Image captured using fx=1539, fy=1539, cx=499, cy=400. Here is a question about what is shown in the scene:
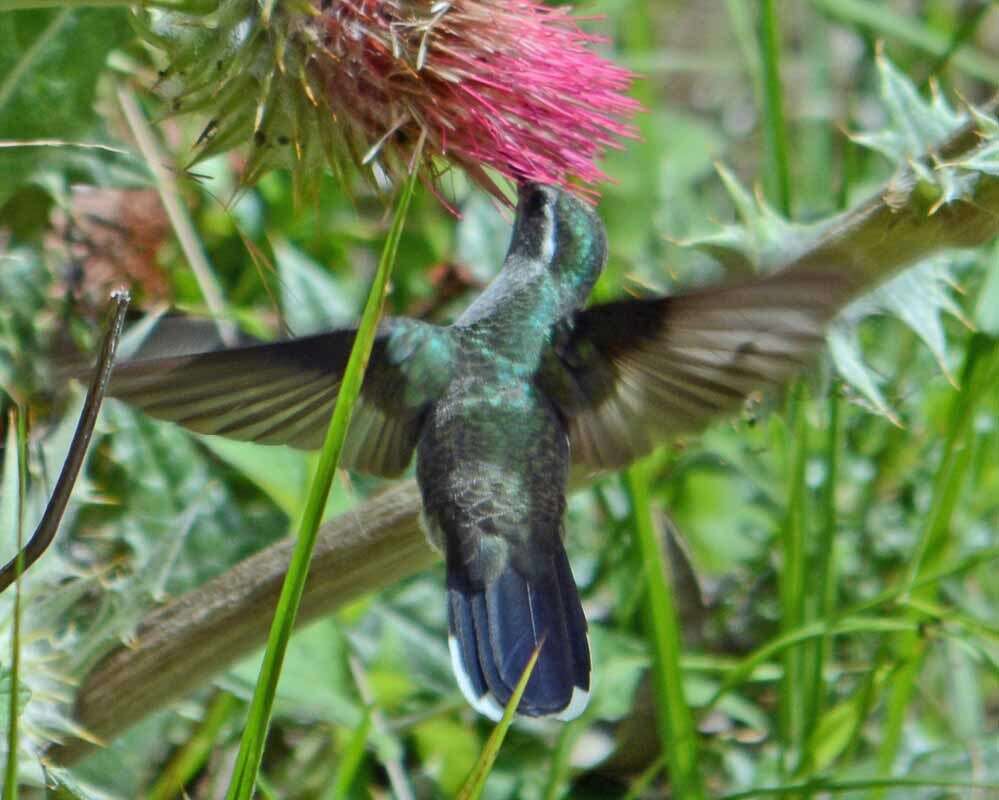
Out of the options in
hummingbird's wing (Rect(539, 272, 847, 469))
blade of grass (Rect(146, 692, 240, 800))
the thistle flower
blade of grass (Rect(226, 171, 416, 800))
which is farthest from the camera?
blade of grass (Rect(146, 692, 240, 800))

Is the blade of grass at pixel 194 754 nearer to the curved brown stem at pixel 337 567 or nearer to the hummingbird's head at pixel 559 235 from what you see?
the curved brown stem at pixel 337 567

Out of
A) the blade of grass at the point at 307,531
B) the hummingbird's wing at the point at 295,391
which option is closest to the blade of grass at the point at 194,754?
the hummingbird's wing at the point at 295,391

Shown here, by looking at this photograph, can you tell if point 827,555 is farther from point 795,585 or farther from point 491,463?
point 491,463

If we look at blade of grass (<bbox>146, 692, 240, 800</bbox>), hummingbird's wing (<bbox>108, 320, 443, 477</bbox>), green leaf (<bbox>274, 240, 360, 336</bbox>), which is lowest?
blade of grass (<bbox>146, 692, 240, 800</bbox>)

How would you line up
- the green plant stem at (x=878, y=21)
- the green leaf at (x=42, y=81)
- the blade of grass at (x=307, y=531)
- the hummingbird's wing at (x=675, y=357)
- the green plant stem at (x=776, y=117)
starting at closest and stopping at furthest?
the blade of grass at (x=307, y=531), the hummingbird's wing at (x=675, y=357), the green leaf at (x=42, y=81), the green plant stem at (x=776, y=117), the green plant stem at (x=878, y=21)

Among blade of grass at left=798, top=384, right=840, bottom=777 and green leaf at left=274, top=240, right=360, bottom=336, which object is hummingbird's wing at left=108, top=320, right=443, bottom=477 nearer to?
blade of grass at left=798, top=384, right=840, bottom=777

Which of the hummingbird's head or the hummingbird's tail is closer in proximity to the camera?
the hummingbird's tail

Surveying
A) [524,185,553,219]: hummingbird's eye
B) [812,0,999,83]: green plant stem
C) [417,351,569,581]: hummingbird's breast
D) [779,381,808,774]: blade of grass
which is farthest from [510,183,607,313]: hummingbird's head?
[812,0,999,83]: green plant stem

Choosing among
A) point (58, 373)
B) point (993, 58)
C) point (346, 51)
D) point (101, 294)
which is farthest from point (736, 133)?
point (58, 373)
